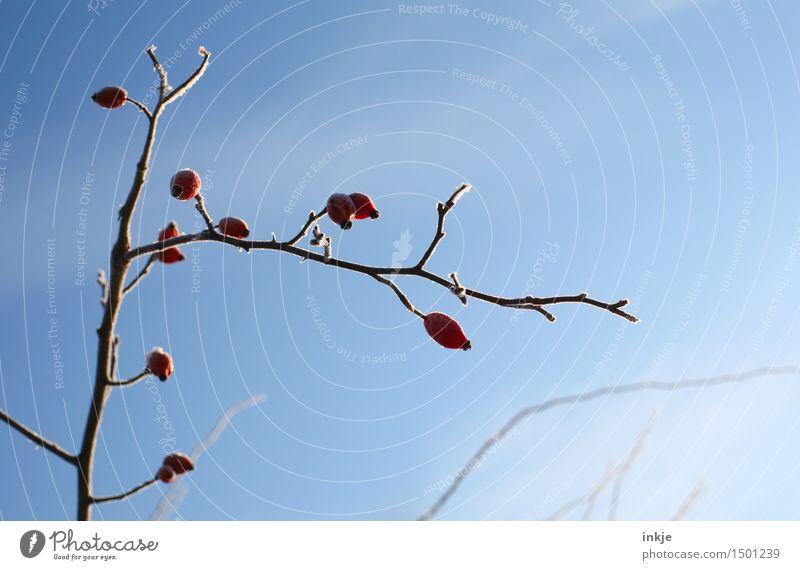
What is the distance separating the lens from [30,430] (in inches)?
82.8

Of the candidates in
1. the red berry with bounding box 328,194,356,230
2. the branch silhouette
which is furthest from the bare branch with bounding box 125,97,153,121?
the red berry with bounding box 328,194,356,230

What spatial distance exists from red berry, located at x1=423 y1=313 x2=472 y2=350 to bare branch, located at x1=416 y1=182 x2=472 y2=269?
0.17m

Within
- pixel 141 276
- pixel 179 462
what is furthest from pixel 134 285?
pixel 179 462

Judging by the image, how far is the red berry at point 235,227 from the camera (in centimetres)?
227

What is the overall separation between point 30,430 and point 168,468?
493 millimetres

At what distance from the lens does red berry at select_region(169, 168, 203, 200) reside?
2.36 metres

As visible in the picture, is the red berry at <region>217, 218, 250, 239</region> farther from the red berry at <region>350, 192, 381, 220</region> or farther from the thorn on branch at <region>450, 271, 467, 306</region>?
the thorn on branch at <region>450, 271, 467, 306</region>

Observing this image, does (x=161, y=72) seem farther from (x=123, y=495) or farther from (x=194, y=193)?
(x=123, y=495)

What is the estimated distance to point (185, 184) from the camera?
2.37 meters

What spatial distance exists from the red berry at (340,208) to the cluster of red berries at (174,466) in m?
1.03

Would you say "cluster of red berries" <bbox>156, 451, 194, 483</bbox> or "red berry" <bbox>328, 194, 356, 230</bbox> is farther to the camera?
"cluster of red berries" <bbox>156, 451, 194, 483</bbox>

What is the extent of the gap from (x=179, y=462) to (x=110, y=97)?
1.43 meters
